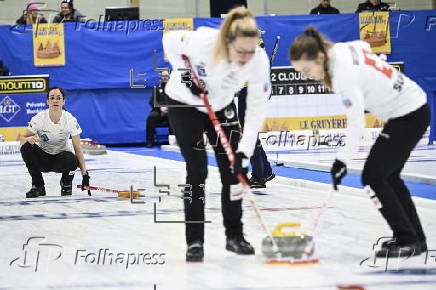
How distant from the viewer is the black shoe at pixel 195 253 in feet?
13.7

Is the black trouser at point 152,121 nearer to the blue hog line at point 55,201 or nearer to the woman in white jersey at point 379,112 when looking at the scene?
the blue hog line at point 55,201

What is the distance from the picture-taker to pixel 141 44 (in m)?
14.8

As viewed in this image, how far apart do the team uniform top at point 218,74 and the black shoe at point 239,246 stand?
52 cm

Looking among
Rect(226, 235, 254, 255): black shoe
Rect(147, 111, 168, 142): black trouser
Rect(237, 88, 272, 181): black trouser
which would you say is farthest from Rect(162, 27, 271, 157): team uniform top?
Rect(147, 111, 168, 142): black trouser

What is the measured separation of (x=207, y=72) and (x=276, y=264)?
100 centimetres

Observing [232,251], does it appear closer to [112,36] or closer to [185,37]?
[185,37]

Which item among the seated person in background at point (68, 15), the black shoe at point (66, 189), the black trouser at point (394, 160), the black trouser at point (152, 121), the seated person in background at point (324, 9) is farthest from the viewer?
the seated person in background at point (324, 9)

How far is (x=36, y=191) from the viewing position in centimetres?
761

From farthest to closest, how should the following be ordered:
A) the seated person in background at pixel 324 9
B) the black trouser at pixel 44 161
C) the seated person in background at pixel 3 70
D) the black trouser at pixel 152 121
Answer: the seated person in background at pixel 324 9, the black trouser at pixel 152 121, the seated person in background at pixel 3 70, the black trouser at pixel 44 161

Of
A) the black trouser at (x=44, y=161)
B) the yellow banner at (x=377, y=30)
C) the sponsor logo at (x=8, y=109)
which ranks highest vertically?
the yellow banner at (x=377, y=30)

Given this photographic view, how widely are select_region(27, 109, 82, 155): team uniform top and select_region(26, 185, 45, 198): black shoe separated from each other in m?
0.34

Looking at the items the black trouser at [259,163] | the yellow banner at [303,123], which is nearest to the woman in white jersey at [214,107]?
the black trouser at [259,163]

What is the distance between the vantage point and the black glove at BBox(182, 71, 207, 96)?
163 inches

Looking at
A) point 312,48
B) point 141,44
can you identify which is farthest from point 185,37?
point 141,44
